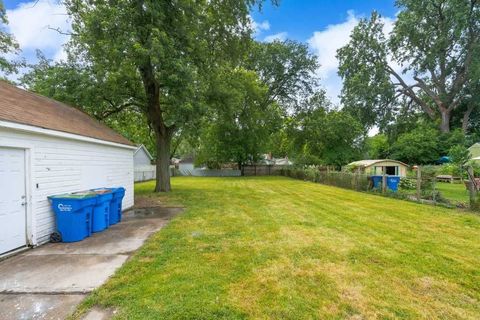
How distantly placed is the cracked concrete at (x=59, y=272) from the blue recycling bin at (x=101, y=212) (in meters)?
0.22

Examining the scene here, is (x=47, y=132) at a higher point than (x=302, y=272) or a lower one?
higher

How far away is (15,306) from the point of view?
2820 mm

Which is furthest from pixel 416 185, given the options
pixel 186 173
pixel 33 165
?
pixel 186 173

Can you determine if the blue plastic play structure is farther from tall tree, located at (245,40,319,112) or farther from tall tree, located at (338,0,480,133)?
tall tree, located at (245,40,319,112)

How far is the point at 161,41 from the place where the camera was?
905 centimetres

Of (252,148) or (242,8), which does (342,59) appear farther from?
(242,8)

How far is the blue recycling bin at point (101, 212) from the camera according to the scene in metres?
5.85

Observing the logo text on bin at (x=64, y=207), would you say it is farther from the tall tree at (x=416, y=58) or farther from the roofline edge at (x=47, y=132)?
the tall tree at (x=416, y=58)

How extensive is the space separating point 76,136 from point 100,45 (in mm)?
4841

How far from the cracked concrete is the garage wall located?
657 mm

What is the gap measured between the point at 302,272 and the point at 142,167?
24233mm

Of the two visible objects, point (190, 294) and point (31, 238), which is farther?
point (31, 238)

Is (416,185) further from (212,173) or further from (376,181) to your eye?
(212,173)

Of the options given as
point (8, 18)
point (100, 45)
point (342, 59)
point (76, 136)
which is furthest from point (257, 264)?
point (342, 59)
